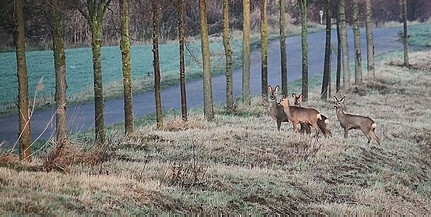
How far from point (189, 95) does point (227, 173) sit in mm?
19426

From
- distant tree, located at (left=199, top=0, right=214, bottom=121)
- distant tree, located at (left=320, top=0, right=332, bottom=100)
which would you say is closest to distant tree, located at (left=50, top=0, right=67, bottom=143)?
distant tree, located at (left=199, top=0, right=214, bottom=121)

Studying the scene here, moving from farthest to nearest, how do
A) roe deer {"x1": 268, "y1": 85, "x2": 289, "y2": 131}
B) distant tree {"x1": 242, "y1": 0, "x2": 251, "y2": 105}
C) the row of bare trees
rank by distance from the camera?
distant tree {"x1": 242, "y1": 0, "x2": 251, "y2": 105} < roe deer {"x1": 268, "y1": 85, "x2": 289, "y2": 131} < the row of bare trees

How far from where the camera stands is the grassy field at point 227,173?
426 inches

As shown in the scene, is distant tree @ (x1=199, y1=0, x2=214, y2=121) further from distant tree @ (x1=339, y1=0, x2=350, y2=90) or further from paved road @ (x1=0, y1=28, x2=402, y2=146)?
distant tree @ (x1=339, y1=0, x2=350, y2=90)

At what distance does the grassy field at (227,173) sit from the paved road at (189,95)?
136 centimetres

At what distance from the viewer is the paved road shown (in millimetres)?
22859

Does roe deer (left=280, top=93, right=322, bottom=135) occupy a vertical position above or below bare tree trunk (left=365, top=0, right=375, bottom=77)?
below

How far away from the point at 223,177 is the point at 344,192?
7.80 ft

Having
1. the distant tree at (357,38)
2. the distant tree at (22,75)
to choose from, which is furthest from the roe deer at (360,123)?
the distant tree at (357,38)

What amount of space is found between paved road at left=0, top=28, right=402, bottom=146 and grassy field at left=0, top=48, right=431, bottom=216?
4.46 feet

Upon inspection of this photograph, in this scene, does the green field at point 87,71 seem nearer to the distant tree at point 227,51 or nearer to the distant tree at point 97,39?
the distant tree at point 227,51

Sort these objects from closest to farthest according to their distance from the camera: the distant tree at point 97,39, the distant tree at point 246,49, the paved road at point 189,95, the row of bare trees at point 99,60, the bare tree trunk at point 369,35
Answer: the row of bare trees at point 99,60 → the distant tree at point 97,39 → the paved road at point 189,95 → the distant tree at point 246,49 → the bare tree trunk at point 369,35

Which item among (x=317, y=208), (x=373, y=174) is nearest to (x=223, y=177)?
(x=317, y=208)

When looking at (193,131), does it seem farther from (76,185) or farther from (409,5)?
(409,5)
